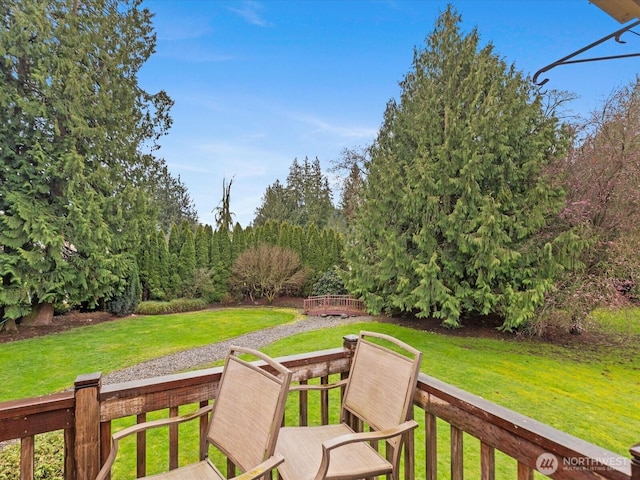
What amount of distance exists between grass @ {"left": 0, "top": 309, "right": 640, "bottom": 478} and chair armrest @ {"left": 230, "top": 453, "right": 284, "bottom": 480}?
2375mm

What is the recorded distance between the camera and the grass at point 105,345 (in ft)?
18.6

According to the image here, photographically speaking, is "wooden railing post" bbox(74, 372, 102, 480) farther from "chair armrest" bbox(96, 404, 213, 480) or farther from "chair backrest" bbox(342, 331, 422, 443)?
"chair backrest" bbox(342, 331, 422, 443)

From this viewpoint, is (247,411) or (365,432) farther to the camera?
(365,432)

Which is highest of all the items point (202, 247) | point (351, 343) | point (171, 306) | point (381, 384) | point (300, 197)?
point (300, 197)

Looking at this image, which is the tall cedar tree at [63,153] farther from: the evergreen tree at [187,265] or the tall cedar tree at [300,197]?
the tall cedar tree at [300,197]

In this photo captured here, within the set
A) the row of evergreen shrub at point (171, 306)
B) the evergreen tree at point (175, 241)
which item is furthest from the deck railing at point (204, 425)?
the evergreen tree at point (175, 241)

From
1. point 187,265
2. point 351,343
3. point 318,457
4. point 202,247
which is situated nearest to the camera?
point 318,457

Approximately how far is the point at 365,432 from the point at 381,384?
0.30 meters

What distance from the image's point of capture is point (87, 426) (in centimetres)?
151

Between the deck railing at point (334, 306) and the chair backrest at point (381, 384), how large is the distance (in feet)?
31.4

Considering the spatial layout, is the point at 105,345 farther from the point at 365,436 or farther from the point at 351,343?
the point at 365,436

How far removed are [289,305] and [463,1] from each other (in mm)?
12476

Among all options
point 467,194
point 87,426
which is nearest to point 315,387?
point 87,426

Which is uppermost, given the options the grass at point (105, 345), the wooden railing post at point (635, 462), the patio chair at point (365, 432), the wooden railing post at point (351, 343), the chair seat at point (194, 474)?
the wooden railing post at point (635, 462)
